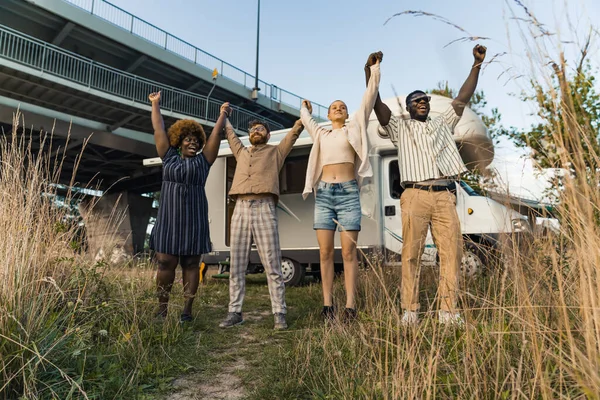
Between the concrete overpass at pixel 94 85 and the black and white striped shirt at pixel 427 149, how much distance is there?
9.27 meters

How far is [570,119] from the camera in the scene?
138 cm

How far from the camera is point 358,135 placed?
137 inches

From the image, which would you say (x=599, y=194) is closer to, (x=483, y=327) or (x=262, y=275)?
(x=483, y=327)

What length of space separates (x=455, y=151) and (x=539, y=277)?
1245 millimetres

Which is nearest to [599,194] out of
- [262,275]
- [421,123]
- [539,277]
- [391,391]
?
[539,277]

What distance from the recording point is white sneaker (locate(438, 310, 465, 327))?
211 cm

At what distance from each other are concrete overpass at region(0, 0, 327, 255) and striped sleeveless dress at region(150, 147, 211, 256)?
835 centimetres

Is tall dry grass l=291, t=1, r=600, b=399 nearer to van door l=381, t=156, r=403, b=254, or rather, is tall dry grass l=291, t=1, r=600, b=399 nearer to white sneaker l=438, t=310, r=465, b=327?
white sneaker l=438, t=310, r=465, b=327

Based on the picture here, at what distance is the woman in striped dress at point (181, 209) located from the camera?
3.49m

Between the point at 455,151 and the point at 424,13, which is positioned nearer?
the point at 424,13

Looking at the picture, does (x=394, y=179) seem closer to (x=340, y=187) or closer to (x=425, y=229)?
(x=340, y=187)

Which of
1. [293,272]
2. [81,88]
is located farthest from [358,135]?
[81,88]

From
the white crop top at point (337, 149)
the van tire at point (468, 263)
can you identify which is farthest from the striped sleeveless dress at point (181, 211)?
the van tire at point (468, 263)

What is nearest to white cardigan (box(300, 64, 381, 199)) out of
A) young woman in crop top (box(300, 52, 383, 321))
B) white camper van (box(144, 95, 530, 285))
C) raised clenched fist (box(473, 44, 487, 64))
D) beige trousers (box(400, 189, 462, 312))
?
young woman in crop top (box(300, 52, 383, 321))
